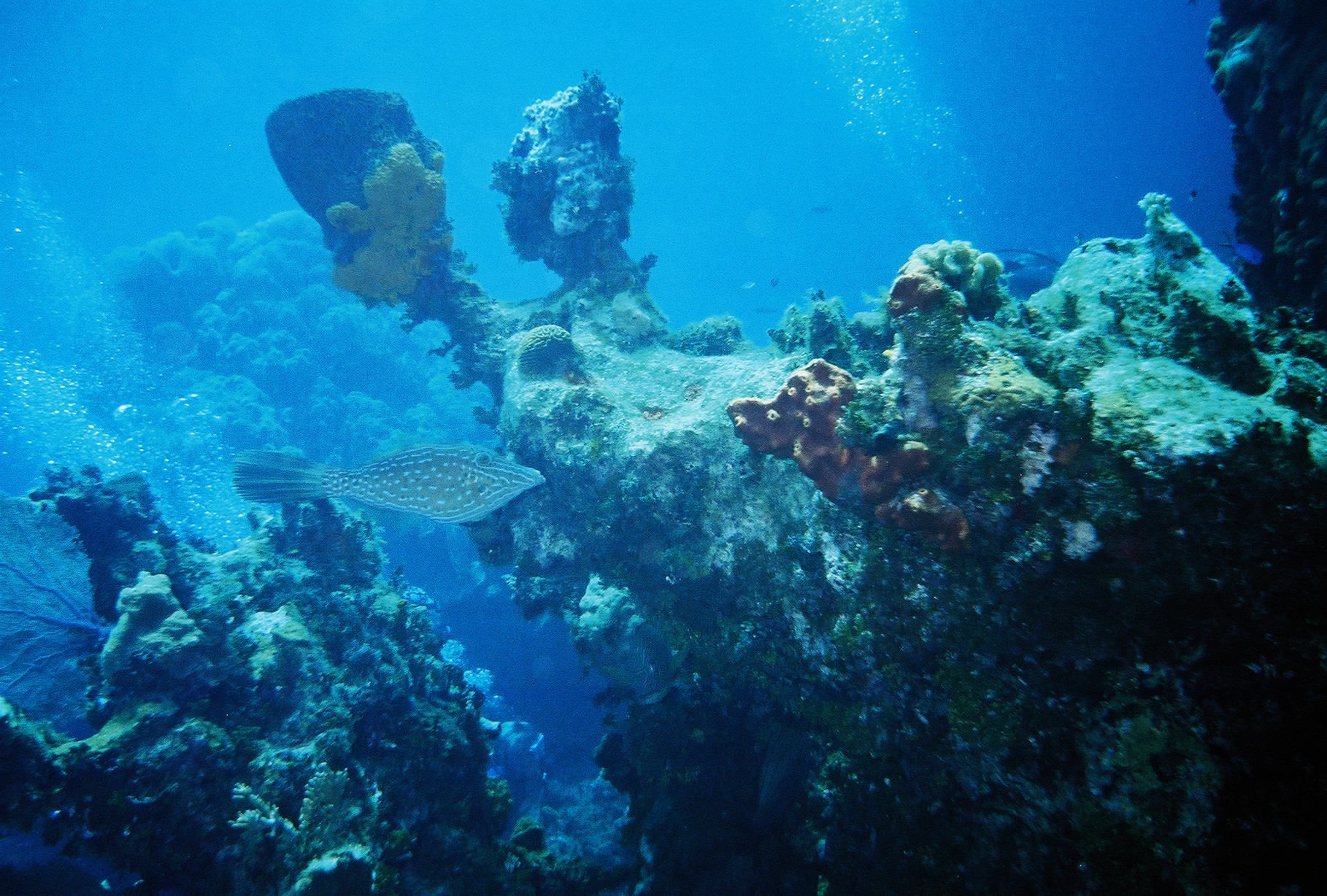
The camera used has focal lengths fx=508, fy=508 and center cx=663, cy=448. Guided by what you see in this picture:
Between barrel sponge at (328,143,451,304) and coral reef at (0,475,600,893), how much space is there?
4366mm

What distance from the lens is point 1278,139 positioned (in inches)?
182

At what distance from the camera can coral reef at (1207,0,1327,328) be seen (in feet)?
13.7

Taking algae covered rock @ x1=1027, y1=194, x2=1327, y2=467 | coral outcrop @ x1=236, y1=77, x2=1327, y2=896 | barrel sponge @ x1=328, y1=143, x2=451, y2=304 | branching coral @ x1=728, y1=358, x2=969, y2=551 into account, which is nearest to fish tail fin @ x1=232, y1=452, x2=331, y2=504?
coral outcrop @ x1=236, y1=77, x2=1327, y2=896

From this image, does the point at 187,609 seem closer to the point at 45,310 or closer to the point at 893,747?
the point at 893,747

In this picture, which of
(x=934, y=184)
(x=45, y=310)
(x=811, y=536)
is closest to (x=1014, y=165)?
(x=934, y=184)

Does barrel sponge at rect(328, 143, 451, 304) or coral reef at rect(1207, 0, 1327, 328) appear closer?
coral reef at rect(1207, 0, 1327, 328)

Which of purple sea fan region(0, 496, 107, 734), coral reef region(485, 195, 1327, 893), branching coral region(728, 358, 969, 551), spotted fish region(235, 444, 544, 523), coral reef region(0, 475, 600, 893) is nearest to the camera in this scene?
coral reef region(485, 195, 1327, 893)

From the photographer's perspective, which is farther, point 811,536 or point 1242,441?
point 811,536

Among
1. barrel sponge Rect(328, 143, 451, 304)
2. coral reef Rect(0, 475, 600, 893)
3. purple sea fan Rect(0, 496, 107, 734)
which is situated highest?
barrel sponge Rect(328, 143, 451, 304)

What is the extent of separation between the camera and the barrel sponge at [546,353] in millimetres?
6633

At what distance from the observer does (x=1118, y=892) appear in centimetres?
238

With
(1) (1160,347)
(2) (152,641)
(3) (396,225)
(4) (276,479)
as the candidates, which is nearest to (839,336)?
(1) (1160,347)

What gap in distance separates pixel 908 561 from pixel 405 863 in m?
4.96

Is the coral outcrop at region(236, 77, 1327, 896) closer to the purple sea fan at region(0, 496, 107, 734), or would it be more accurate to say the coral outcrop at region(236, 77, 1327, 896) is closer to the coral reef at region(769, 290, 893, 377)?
the coral reef at region(769, 290, 893, 377)
